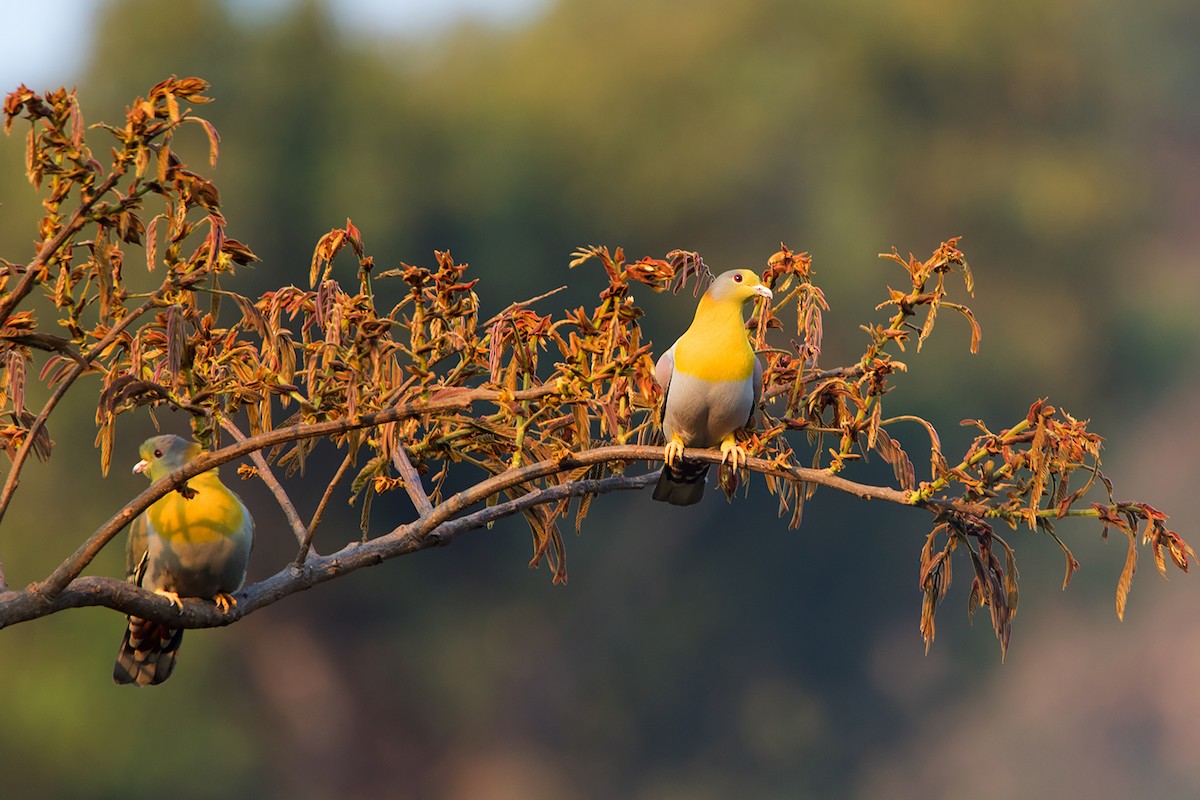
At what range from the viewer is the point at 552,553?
4973 mm

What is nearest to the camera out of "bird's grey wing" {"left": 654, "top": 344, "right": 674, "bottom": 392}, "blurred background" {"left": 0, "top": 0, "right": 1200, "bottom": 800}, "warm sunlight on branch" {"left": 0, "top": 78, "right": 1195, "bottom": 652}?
"warm sunlight on branch" {"left": 0, "top": 78, "right": 1195, "bottom": 652}

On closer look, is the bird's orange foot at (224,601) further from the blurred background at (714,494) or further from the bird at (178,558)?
the blurred background at (714,494)

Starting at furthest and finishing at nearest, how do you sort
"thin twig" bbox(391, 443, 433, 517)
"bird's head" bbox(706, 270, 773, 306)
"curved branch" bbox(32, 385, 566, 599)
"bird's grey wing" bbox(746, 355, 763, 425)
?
"bird's head" bbox(706, 270, 773, 306), "bird's grey wing" bbox(746, 355, 763, 425), "thin twig" bbox(391, 443, 433, 517), "curved branch" bbox(32, 385, 566, 599)

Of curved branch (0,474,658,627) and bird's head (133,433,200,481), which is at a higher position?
bird's head (133,433,200,481)

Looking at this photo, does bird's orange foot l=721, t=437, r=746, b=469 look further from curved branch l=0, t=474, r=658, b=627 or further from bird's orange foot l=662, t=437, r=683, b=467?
curved branch l=0, t=474, r=658, b=627

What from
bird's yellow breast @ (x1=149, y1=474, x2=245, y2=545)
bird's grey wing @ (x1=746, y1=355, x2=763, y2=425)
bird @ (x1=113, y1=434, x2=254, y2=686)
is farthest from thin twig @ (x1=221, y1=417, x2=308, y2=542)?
bird's grey wing @ (x1=746, y1=355, x2=763, y2=425)

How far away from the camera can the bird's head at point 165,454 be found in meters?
5.91

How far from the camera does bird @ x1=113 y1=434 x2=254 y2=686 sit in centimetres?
525

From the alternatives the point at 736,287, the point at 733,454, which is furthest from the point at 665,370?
the point at 733,454

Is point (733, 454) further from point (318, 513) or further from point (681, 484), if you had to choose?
point (318, 513)

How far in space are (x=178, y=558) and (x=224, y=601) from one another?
1.82 ft

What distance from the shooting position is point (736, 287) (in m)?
5.31

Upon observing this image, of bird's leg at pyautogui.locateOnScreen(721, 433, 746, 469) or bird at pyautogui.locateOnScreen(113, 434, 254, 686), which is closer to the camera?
bird's leg at pyautogui.locateOnScreen(721, 433, 746, 469)

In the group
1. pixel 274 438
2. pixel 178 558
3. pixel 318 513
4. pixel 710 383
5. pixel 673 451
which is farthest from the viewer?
pixel 178 558
